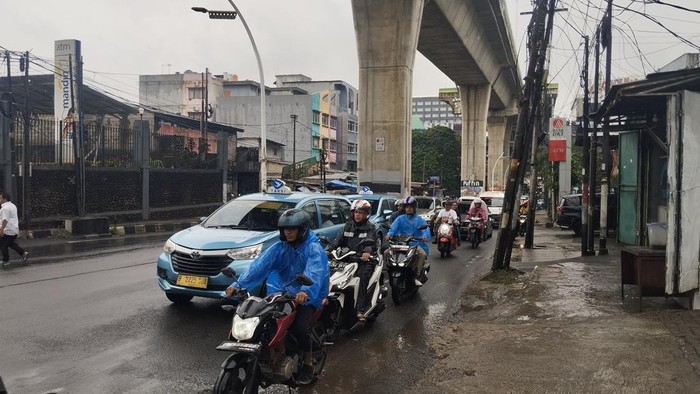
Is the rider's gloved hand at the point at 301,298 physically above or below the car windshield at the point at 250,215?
below

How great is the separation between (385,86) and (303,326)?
1838cm

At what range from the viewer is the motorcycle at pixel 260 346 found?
13.0ft

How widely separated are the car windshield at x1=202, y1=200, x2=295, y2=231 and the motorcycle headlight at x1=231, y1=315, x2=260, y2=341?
13.7ft

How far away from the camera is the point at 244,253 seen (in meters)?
7.30

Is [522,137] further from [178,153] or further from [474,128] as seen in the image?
[474,128]

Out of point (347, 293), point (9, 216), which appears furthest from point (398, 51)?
point (347, 293)

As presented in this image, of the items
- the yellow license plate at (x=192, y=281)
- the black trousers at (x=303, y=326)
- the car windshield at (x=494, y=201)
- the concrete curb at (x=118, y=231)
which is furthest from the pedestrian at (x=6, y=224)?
the car windshield at (x=494, y=201)

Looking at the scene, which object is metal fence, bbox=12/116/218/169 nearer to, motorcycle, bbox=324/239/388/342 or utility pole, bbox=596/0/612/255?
motorcycle, bbox=324/239/388/342

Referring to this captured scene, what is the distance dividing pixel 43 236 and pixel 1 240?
7.54m

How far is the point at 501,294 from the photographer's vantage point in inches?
376

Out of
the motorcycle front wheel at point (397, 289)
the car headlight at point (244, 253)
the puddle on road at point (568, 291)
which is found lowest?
the puddle on road at point (568, 291)

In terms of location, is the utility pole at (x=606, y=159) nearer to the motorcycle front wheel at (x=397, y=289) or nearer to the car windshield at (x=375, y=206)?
the car windshield at (x=375, y=206)

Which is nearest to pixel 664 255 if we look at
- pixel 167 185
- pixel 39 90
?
pixel 167 185

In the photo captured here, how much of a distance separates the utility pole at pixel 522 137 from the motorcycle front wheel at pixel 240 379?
27.1ft
